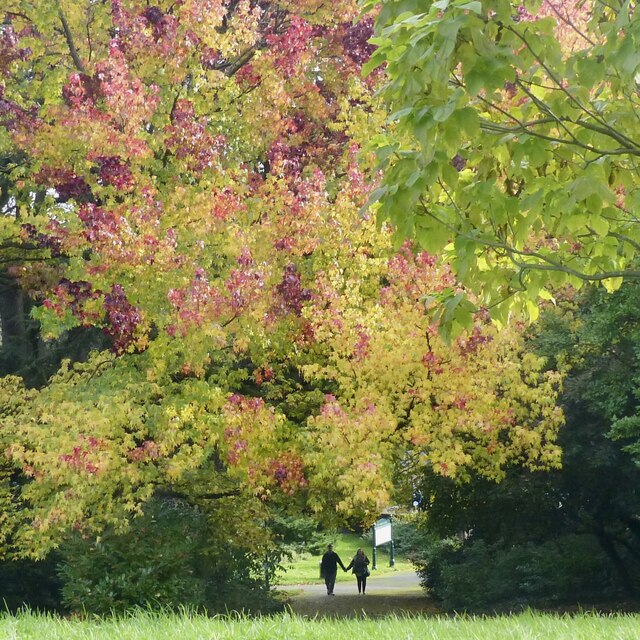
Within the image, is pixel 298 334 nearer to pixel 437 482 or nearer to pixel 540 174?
pixel 437 482

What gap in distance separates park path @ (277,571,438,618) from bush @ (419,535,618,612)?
1.28 meters

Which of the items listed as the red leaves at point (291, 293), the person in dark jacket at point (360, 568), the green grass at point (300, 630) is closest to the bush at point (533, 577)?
the person in dark jacket at point (360, 568)

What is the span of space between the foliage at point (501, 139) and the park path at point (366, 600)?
1268cm

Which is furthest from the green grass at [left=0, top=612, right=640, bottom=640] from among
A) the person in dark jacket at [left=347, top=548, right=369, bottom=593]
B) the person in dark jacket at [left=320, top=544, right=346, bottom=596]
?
the person in dark jacket at [left=320, top=544, right=346, bottom=596]

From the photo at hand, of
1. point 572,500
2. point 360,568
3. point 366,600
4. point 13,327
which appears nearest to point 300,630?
point 572,500

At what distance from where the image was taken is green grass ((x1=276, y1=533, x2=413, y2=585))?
3950 cm

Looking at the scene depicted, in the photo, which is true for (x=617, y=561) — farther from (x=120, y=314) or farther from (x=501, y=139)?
(x=501, y=139)

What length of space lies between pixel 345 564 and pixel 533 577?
26.3 metres

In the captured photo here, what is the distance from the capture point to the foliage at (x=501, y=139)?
5395 millimetres

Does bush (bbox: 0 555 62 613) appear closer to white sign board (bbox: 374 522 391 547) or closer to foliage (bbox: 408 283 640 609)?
foliage (bbox: 408 283 640 609)

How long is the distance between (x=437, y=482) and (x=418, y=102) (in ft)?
50.4

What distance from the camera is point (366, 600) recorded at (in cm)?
2644

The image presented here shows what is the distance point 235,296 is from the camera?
14586 mm

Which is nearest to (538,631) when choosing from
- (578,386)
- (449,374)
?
(449,374)
